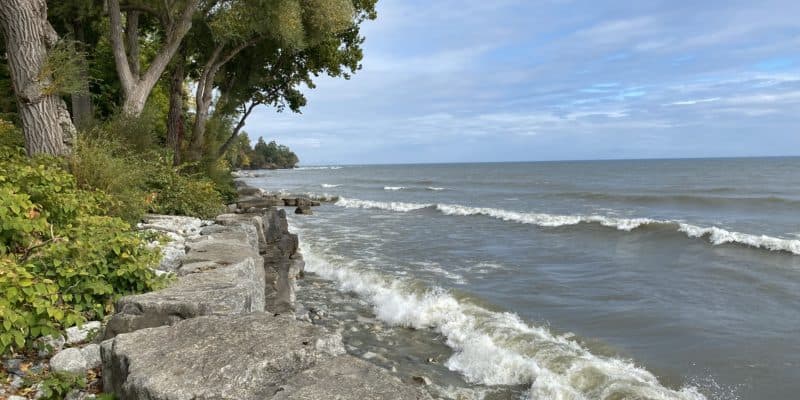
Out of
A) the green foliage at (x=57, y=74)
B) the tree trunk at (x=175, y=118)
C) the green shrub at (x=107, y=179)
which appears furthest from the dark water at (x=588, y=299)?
the green foliage at (x=57, y=74)

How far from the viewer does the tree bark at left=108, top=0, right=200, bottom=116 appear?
10.7 metres

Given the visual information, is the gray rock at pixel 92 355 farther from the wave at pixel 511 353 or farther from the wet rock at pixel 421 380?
the wave at pixel 511 353

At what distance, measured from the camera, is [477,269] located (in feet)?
41.4

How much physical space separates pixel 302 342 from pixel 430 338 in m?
4.94

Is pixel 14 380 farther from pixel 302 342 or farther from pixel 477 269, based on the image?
pixel 477 269

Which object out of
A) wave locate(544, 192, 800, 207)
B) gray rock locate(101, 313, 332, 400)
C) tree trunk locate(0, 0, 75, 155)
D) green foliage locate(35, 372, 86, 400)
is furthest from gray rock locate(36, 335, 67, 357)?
wave locate(544, 192, 800, 207)

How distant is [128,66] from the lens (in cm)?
1117

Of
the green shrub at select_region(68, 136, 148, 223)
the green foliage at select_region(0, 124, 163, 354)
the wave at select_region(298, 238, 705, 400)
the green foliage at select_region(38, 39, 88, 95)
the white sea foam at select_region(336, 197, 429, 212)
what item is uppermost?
the green foliage at select_region(38, 39, 88, 95)

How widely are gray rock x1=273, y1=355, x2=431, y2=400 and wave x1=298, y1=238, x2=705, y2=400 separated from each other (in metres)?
3.53

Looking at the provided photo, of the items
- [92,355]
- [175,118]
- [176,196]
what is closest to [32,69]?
[176,196]

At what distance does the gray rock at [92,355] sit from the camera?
3.65 meters

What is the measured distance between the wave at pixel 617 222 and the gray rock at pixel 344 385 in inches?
634

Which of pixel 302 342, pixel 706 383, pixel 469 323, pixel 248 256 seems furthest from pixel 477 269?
pixel 302 342

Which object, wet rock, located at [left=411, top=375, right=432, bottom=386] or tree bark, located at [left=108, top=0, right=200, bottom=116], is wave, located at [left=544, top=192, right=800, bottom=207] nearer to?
tree bark, located at [left=108, top=0, right=200, bottom=116]
